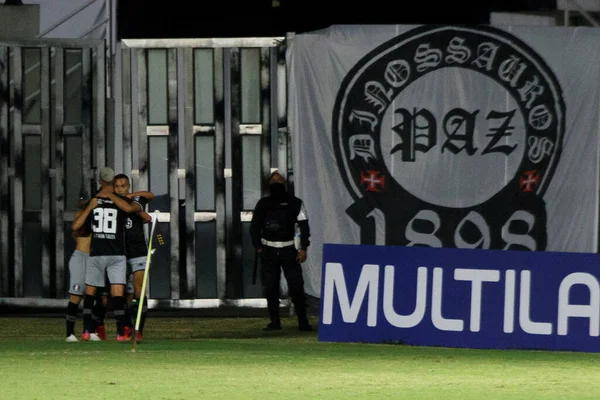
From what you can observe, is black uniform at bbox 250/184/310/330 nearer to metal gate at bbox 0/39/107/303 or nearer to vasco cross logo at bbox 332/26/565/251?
vasco cross logo at bbox 332/26/565/251

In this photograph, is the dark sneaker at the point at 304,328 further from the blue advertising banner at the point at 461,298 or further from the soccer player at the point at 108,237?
the soccer player at the point at 108,237

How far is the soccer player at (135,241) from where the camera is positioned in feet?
50.1

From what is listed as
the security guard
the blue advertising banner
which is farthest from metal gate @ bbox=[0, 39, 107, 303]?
the blue advertising banner

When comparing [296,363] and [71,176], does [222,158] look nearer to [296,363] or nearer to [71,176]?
[71,176]

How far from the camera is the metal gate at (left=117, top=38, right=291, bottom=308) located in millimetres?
20031

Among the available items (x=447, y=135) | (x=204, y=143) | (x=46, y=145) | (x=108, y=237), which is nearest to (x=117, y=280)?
(x=108, y=237)

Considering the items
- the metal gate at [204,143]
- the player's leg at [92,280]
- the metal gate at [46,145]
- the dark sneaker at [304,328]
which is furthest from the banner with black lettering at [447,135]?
the player's leg at [92,280]

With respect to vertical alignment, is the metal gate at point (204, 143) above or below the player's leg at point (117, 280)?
above

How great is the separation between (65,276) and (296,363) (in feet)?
26.8

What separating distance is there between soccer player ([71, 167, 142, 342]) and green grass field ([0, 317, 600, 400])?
576 millimetres

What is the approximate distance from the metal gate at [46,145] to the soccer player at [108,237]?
486 cm

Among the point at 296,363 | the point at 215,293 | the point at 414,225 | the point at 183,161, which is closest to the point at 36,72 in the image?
the point at 183,161

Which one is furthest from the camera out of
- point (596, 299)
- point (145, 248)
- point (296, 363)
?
point (145, 248)

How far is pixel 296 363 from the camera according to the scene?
1288 centimetres
